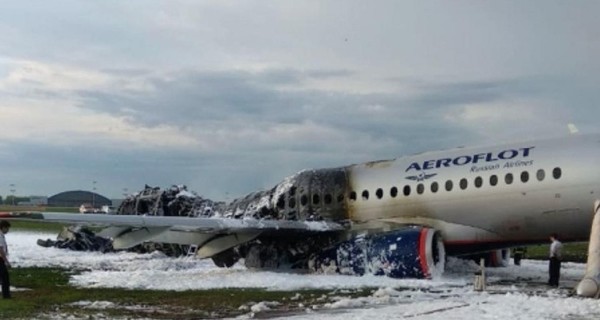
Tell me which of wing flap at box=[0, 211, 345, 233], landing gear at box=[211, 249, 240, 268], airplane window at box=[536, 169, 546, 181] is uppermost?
airplane window at box=[536, 169, 546, 181]

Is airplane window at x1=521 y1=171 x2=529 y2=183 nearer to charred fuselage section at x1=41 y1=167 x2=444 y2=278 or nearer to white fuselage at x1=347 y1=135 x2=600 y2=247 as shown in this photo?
white fuselage at x1=347 y1=135 x2=600 y2=247

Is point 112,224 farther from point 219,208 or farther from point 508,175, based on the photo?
point 508,175

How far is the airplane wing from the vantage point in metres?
19.7

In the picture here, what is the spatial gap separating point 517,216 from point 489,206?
29.9 inches

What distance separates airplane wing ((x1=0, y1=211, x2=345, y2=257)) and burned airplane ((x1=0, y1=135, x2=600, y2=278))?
31mm

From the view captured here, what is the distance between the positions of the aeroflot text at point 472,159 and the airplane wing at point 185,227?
2.86 meters

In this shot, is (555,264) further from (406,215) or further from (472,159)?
(406,215)

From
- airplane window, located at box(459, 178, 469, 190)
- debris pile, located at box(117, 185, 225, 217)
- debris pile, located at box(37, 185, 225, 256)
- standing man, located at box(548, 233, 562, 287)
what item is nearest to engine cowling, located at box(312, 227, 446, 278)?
airplane window, located at box(459, 178, 469, 190)

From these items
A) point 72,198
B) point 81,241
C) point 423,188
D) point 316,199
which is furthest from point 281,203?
point 72,198

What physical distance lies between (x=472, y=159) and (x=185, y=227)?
7843 mm

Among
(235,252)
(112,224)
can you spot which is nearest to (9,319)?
(112,224)

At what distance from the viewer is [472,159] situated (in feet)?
70.0

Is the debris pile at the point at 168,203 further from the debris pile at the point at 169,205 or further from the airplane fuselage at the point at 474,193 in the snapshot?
the airplane fuselage at the point at 474,193

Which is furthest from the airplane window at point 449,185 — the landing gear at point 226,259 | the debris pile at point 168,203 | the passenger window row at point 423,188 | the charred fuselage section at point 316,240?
the debris pile at point 168,203
